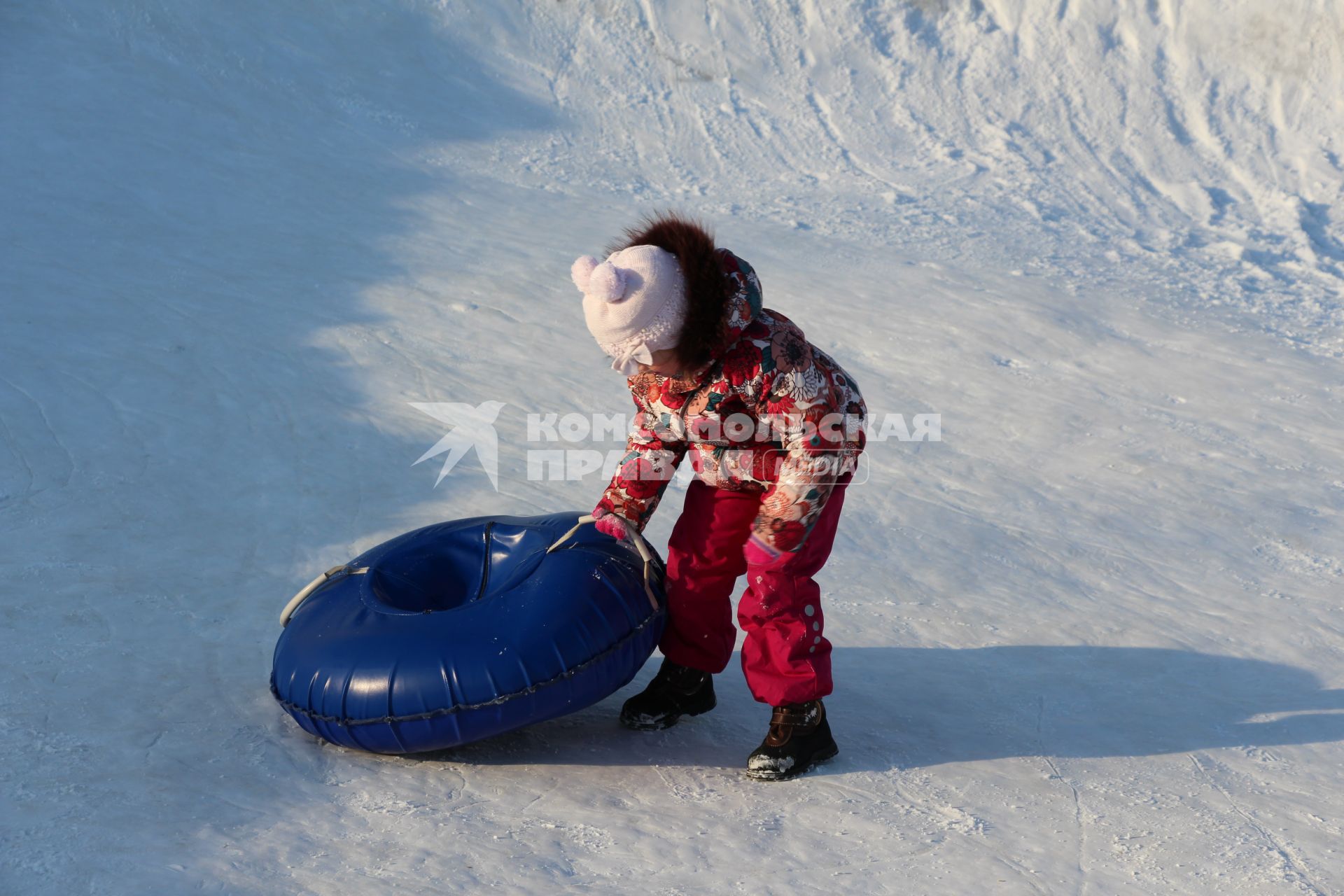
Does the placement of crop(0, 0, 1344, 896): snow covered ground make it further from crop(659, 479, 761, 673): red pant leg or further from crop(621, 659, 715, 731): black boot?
crop(659, 479, 761, 673): red pant leg

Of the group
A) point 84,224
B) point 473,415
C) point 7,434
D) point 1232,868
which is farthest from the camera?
point 84,224

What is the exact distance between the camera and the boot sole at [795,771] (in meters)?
2.87

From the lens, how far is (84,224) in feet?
20.6

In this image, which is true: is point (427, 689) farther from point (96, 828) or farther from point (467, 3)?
point (467, 3)

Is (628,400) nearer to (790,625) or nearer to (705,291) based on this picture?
(790,625)

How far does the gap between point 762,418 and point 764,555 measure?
0.32 metres

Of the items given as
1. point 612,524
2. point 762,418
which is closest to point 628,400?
point 612,524

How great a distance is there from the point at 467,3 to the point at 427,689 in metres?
7.63

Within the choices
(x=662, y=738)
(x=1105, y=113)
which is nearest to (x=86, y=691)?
(x=662, y=738)

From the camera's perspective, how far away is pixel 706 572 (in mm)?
3006

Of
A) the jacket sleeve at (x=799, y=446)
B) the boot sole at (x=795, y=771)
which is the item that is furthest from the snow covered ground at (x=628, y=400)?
the jacket sleeve at (x=799, y=446)

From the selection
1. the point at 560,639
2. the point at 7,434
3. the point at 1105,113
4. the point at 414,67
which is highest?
the point at 1105,113

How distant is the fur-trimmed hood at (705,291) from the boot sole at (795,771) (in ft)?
3.23

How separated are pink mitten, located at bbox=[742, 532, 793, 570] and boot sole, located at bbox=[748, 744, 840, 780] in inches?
19.4
